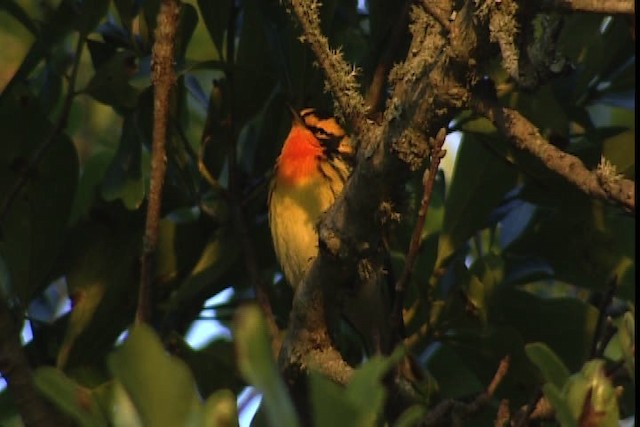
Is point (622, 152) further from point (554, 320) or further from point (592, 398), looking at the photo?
point (592, 398)

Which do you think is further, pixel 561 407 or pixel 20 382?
pixel 20 382

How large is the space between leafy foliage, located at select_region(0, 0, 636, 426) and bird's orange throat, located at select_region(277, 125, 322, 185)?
13cm

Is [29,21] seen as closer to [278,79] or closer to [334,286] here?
[278,79]

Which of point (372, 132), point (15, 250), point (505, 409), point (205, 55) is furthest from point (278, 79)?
point (505, 409)

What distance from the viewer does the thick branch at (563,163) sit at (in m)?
1.50

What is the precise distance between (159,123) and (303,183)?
3.11 ft

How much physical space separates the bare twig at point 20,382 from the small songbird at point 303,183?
0.76 meters

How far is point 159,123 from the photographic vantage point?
2186 mm

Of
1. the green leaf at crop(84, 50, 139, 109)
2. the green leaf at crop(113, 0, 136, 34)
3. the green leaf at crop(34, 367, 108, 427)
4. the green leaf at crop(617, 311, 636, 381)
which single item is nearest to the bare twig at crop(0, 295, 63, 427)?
the green leaf at crop(84, 50, 139, 109)

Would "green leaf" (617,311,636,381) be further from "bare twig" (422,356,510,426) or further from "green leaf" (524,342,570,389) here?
"bare twig" (422,356,510,426)

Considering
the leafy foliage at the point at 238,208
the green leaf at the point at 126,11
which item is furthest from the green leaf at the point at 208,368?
the green leaf at the point at 126,11

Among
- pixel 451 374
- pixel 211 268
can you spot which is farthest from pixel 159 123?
pixel 451 374

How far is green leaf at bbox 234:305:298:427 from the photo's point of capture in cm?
97

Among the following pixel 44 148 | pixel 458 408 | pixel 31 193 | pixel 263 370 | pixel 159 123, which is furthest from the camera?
pixel 31 193
